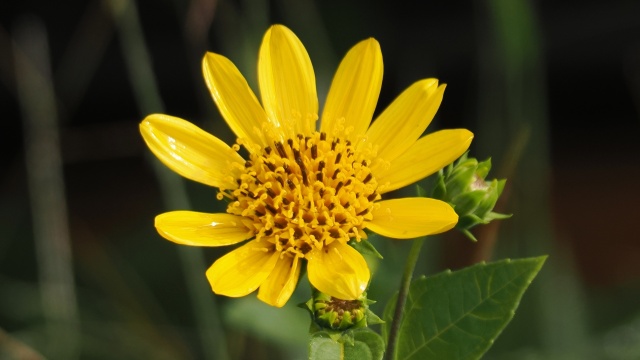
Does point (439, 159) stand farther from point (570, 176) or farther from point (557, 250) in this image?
point (570, 176)

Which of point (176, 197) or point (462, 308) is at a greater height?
point (176, 197)

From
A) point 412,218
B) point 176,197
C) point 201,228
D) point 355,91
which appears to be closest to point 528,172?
point 176,197

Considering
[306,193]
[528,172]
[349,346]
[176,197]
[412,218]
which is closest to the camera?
[349,346]

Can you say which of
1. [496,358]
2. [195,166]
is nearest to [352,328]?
[195,166]

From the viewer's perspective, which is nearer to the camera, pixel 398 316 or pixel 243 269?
pixel 398 316

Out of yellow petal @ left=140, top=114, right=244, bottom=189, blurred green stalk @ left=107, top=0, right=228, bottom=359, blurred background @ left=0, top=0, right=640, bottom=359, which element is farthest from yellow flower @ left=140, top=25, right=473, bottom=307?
blurred green stalk @ left=107, top=0, right=228, bottom=359

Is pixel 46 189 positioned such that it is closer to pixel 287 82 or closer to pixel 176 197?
pixel 176 197

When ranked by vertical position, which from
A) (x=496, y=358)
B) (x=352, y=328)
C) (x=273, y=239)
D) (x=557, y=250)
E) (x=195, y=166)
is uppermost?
(x=195, y=166)
